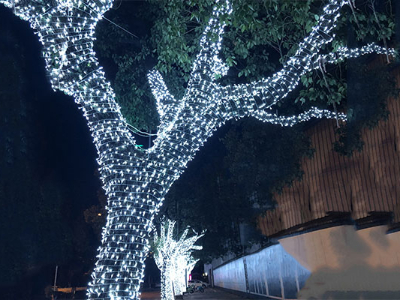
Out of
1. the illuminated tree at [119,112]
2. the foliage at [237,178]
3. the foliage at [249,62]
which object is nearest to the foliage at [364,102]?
the foliage at [249,62]

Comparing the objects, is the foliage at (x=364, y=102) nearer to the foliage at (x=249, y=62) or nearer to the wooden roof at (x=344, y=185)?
the foliage at (x=249, y=62)

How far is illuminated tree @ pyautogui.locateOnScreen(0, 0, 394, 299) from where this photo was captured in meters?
4.66

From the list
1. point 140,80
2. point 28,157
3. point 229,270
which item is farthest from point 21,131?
point 229,270

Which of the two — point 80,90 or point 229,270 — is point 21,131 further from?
point 229,270

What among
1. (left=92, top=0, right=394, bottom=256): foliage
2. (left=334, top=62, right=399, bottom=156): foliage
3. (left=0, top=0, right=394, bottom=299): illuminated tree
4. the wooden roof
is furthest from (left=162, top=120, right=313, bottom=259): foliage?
(left=0, top=0, right=394, bottom=299): illuminated tree

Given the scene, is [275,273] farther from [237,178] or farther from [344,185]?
[344,185]

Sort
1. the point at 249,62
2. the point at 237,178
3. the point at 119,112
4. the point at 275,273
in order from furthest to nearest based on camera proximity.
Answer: the point at 275,273
the point at 237,178
the point at 249,62
the point at 119,112

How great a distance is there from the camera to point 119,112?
194 inches

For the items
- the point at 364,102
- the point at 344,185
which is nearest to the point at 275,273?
the point at 344,185

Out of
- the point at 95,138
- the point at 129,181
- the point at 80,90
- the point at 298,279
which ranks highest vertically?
the point at 80,90

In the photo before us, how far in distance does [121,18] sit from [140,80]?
4.61 ft

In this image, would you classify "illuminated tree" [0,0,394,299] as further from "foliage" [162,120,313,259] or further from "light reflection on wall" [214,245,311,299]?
"light reflection on wall" [214,245,311,299]

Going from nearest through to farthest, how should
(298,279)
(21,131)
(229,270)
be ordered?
(298,279)
(21,131)
(229,270)

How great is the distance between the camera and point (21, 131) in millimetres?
16781
